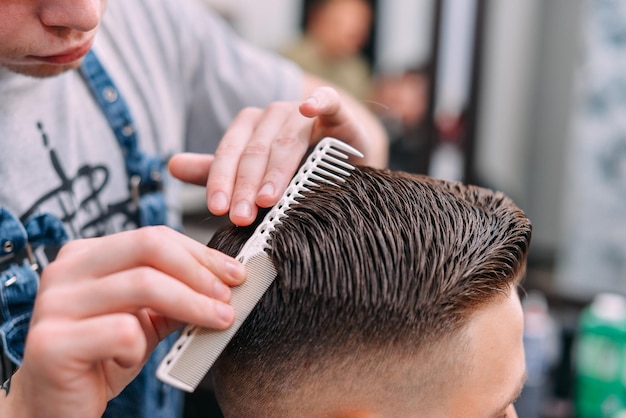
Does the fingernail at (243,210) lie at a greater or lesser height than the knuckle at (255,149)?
lesser

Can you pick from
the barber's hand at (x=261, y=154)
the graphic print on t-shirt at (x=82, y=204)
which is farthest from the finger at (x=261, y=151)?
the graphic print on t-shirt at (x=82, y=204)

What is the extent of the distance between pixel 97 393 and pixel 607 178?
8.67 ft

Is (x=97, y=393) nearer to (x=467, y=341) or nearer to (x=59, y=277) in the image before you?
(x=59, y=277)

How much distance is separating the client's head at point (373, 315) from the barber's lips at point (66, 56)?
0.42 meters

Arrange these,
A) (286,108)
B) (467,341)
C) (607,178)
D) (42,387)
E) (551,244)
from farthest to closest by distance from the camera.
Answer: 1. (551,244)
2. (607,178)
3. (286,108)
4. (467,341)
5. (42,387)

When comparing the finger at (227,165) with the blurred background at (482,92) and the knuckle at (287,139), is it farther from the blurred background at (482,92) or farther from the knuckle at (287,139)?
the blurred background at (482,92)

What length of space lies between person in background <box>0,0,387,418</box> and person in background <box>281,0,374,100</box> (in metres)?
1.05

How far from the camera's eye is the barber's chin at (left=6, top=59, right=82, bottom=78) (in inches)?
Result: 44.2

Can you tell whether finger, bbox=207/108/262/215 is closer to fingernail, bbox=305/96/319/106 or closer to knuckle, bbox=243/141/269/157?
knuckle, bbox=243/141/269/157

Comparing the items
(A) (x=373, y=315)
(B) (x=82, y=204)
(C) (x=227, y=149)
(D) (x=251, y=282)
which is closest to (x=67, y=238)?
(B) (x=82, y=204)

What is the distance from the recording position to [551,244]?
311 centimetres

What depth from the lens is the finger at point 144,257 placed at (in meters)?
0.79

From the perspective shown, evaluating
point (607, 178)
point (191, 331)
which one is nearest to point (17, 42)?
point (191, 331)

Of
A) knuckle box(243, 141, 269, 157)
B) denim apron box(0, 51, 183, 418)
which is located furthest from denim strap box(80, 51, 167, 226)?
knuckle box(243, 141, 269, 157)
